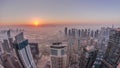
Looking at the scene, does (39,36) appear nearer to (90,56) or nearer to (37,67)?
(37,67)

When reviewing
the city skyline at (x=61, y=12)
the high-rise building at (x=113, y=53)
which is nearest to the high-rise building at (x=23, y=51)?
the city skyline at (x=61, y=12)

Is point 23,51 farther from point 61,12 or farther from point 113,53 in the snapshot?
point 113,53

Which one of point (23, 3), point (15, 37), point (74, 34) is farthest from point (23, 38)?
point (74, 34)

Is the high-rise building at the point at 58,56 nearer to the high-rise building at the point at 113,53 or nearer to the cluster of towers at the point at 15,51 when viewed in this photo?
the cluster of towers at the point at 15,51

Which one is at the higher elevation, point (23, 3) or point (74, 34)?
point (23, 3)

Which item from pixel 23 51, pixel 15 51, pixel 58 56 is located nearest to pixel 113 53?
pixel 58 56

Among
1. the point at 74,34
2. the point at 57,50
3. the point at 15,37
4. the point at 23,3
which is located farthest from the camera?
the point at 57,50

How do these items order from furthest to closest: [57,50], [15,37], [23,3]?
1. [57,50]
2. [15,37]
3. [23,3]
